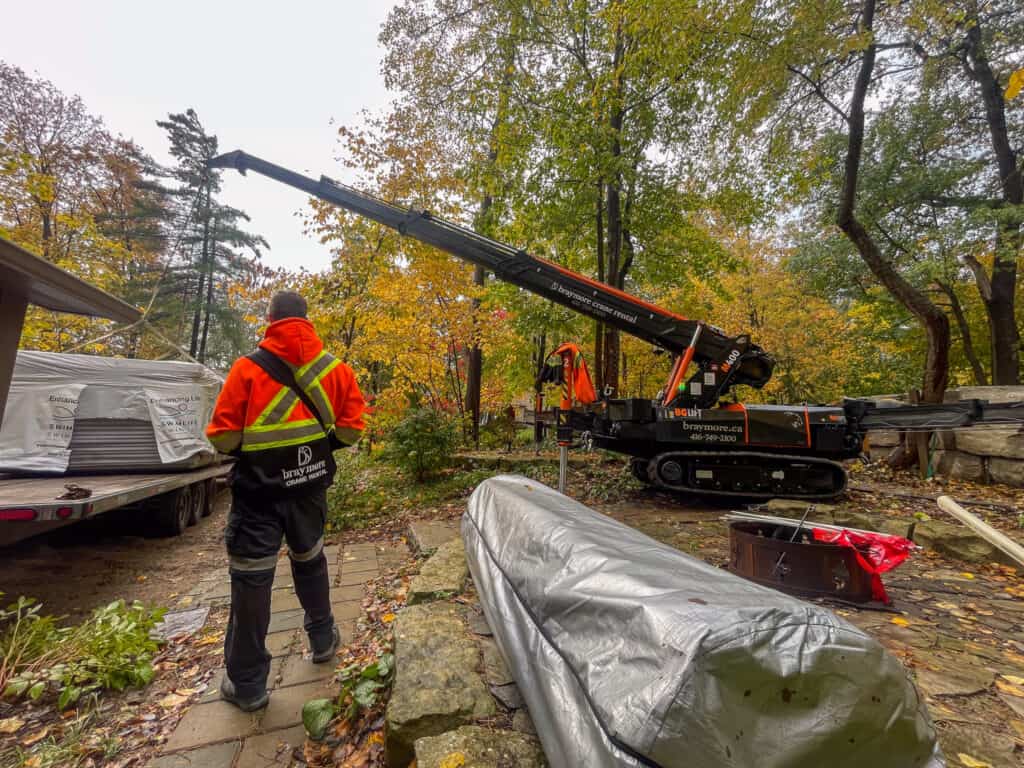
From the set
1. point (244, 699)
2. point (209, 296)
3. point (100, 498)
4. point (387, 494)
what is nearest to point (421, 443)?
point (387, 494)

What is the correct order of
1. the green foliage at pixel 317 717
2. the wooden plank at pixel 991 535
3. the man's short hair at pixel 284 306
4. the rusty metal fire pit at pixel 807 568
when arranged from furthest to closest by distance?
the rusty metal fire pit at pixel 807 568
the man's short hair at pixel 284 306
the green foliage at pixel 317 717
the wooden plank at pixel 991 535

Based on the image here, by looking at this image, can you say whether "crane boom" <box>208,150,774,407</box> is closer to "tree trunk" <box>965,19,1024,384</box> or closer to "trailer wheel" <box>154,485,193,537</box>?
"trailer wheel" <box>154,485,193,537</box>

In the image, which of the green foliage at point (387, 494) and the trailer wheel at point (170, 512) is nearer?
the trailer wheel at point (170, 512)

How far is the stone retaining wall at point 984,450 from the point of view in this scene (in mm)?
6426

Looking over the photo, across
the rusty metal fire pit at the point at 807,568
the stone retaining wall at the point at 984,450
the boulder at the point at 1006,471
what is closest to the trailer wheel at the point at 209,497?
the rusty metal fire pit at the point at 807,568

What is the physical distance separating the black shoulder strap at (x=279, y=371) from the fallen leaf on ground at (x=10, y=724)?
2004 mm

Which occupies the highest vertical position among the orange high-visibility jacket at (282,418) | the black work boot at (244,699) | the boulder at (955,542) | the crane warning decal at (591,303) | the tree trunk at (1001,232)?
the tree trunk at (1001,232)

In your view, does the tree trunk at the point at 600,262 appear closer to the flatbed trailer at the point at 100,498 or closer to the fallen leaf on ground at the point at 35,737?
the flatbed trailer at the point at 100,498

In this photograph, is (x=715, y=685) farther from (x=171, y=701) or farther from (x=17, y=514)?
(x=17, y=514)

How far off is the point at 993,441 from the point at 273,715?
9693 mm

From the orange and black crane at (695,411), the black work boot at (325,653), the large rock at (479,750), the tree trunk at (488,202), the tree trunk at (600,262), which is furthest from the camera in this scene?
the tree trunk at (600,262)

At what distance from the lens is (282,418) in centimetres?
224

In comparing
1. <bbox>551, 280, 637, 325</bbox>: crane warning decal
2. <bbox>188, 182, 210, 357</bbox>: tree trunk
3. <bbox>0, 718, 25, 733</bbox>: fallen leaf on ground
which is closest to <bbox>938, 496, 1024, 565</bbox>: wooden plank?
<bbox>551, 280, 637, 325</bbox>: crane warning decal

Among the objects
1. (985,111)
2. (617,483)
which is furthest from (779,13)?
(617,483)
